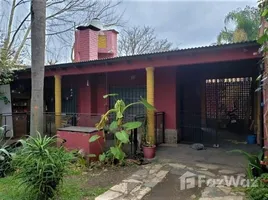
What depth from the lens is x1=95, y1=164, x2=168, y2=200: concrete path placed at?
3.83 m

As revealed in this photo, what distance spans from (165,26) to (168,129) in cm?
1519

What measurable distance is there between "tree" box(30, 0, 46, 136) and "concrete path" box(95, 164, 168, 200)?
→ 3.01 metres

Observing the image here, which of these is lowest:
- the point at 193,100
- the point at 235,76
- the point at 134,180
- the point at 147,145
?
the point at 134,180

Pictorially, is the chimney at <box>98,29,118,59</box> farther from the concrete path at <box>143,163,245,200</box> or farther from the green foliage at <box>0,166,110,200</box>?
the green foliage at <box>0,166,110,200</box>

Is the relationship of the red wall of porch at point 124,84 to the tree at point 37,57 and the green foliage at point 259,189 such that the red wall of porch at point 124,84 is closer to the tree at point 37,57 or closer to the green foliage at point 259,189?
the tree at point 37,57

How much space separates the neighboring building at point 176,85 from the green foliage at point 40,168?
A: 3.80 metres

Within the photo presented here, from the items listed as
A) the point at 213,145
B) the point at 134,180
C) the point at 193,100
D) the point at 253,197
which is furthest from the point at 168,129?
the point at 253,197

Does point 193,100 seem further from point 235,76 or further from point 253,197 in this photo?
point 253,197

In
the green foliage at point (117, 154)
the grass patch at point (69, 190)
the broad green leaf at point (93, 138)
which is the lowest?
the grass patch at point (69, 190)

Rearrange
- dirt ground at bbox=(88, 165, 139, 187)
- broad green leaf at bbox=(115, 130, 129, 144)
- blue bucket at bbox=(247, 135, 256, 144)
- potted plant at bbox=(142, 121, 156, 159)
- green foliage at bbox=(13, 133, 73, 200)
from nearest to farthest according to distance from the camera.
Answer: green foliage at bbox=(13, 133, 73, 200)
dirt ground at bbox=(88, 165, 139, 187)
broad green leaf at bbox=(115, 130, 129, 144)
potted plant at bbox=(142, 121, 156, 159)
blue bucket at bbox=(247, 135, 256, 144)

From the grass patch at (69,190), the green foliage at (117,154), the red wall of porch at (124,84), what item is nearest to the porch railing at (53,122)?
the red wall of porch at (124,84)

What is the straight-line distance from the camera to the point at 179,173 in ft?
15.9

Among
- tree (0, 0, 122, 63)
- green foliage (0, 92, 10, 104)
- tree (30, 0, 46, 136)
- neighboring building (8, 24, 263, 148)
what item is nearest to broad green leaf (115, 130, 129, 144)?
neighboring building (8, 24, 263, 148)

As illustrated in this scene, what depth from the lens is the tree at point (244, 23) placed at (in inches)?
531
